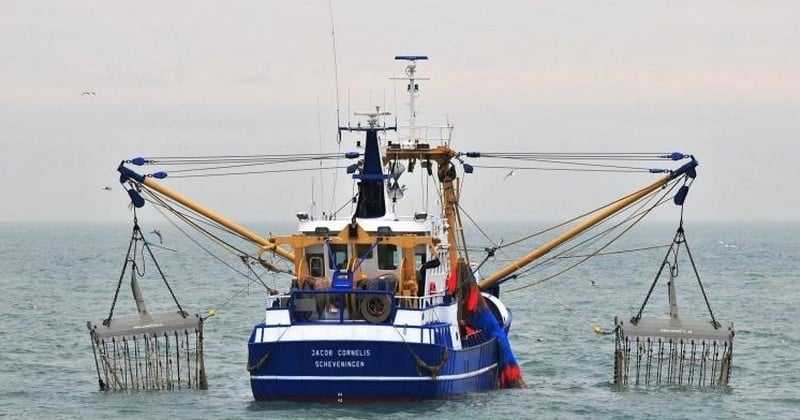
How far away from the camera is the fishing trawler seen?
45812 millimetres

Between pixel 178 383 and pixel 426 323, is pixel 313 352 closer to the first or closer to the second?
pixel 426 323

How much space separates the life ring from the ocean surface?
2599mm

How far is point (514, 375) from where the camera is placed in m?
55.3

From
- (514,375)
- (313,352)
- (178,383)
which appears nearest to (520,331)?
(514,375)

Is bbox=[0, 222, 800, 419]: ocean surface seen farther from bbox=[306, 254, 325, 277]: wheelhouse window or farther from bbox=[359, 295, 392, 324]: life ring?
bbox=[306, 254, 325, 277]: wheelhouse window

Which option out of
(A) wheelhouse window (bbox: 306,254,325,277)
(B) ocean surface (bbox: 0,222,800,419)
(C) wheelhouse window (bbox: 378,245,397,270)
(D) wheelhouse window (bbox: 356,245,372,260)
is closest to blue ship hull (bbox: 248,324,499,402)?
(B) ocean surface (bbox: 0,222,800,419)

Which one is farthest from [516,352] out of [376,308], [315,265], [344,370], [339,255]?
[344,370]

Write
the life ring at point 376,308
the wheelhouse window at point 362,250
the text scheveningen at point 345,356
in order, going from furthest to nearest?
the wheelhouse window at point 362,250 → the life ring at point 376,308 → the text scheveningen at point 345,356

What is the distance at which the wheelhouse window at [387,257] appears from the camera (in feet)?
164

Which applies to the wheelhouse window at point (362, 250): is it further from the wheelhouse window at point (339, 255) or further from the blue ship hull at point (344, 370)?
the blue ship hull at point (344, 370)

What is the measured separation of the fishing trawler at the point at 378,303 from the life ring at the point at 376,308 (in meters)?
0.04

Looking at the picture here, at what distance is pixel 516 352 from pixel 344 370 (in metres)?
24.6

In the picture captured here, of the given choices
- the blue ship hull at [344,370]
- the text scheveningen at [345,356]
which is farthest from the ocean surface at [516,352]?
the text scheveningen at [345,356]

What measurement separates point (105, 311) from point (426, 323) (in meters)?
51.0
